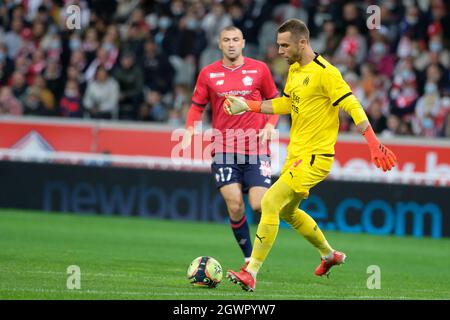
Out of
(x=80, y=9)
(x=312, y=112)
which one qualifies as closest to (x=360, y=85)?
(x=80, y=9)

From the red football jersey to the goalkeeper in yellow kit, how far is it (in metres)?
1.59

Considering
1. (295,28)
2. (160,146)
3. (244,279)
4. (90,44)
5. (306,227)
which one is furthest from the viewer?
(90,44)

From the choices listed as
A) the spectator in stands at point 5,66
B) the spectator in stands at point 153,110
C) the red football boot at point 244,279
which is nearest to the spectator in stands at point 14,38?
the spectator in stands at point 5,66

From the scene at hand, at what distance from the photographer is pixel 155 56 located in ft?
71.9

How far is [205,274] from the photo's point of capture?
396 inches

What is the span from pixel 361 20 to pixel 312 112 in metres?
11.8

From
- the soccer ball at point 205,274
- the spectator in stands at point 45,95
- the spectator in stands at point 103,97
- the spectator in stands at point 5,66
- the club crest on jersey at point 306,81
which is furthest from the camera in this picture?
the spectator in stands at point 5,66

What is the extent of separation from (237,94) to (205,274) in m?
2.74

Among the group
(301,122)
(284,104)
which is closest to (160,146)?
(284,104)

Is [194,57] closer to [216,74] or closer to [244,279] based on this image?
[216,74]

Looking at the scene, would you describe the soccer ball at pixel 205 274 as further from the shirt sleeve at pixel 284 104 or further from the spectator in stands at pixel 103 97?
the spectator in stands at pixel 103 97

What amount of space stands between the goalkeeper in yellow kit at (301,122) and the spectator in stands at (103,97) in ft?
36.7

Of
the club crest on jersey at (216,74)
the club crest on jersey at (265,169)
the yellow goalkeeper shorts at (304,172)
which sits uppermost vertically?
the club crest on jersey at (216,74)

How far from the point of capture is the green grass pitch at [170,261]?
9.68 meters
